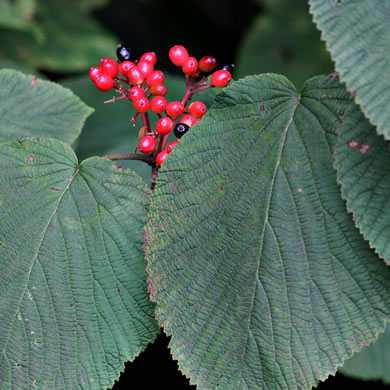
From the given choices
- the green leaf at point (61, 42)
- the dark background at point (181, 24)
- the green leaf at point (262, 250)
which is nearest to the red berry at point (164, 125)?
the green leaf at point (262, 250)

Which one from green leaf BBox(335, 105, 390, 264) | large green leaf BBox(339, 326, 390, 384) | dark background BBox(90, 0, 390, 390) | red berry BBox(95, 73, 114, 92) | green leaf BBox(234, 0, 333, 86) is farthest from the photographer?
dark background BBox(90, 0, 390, 390)

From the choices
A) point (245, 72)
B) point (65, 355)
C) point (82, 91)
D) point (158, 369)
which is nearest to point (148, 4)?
point (245, 72)

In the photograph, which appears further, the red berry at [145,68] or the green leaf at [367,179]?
the red berry at [145,68]

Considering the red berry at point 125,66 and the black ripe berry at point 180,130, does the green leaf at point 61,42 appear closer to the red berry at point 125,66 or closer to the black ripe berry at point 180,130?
the red berry at point 125,66

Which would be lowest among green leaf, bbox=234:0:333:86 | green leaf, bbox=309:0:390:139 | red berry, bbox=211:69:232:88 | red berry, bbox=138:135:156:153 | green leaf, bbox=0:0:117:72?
green leaf, bbox=309:0:390:139

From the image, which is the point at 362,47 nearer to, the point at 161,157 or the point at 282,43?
the point at 161,157

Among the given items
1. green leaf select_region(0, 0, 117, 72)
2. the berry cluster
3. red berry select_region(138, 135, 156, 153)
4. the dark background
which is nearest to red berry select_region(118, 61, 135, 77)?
the berry cluster

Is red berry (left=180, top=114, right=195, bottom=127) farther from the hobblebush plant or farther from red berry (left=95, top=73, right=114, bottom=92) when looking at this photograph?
red berry (left=95, top=73, right=114, bottom=92)
